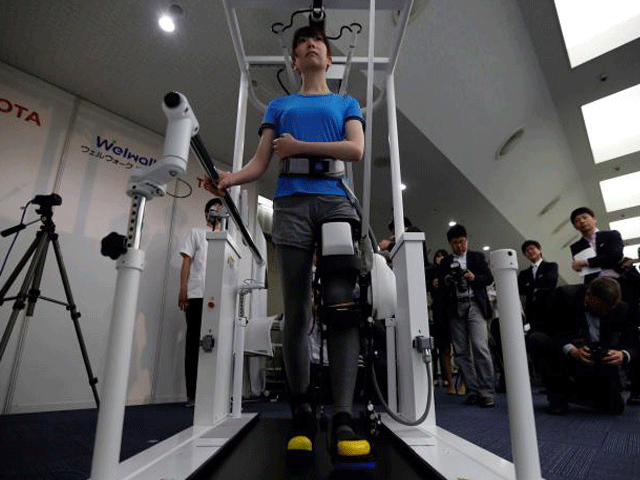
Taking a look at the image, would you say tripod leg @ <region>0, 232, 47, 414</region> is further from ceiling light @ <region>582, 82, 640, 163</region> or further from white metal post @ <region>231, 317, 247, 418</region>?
ceiling light @ <region>582, 82, 640, 163</region>

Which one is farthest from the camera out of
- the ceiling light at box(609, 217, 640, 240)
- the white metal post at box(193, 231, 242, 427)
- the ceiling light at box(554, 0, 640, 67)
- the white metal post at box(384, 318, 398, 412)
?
the ceiling light at box(609, 217, 640, 240)

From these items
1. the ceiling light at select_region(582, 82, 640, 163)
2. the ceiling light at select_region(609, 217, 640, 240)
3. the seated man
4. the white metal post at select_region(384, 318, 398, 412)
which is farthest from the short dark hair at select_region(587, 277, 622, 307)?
the ceiling light at select_region(609, 217, 640, 240)

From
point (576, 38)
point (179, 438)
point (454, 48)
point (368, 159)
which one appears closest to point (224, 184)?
point (368, 159)

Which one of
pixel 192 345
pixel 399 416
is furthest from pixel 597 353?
pixel 192 345

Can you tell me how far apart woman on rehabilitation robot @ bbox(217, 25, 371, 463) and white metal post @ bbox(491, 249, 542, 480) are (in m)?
0.36

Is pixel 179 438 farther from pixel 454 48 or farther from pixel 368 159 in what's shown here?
pixel 454 48

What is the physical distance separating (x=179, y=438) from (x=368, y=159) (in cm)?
100

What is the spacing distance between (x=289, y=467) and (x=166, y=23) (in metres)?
2.49

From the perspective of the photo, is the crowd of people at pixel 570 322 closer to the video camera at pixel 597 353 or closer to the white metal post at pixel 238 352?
the video camera at pixel 597 353

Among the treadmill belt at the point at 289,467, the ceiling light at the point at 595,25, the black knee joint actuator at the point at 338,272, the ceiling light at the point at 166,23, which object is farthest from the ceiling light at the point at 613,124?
the treadmill belt at the point at 289,467

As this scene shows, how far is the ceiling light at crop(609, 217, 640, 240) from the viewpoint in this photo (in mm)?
8109

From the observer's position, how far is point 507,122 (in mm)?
4406

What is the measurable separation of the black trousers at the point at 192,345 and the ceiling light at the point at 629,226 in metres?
9.24

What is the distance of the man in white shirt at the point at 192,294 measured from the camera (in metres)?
2.67
